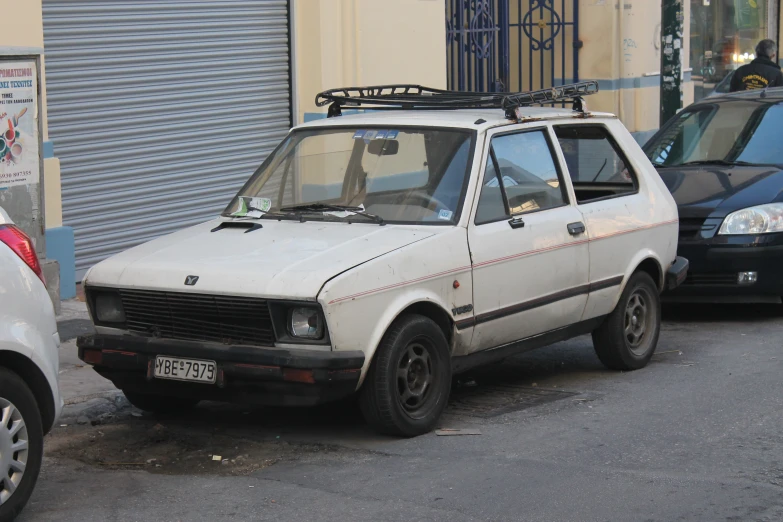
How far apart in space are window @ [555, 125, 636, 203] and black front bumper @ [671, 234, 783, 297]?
147cm

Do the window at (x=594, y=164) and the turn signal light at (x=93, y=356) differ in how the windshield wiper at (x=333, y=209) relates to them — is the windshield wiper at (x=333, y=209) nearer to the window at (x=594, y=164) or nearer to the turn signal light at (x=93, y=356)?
the turn signal light at (x=93, y=356)

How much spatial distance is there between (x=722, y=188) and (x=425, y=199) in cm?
379

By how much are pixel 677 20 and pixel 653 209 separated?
5.38 meters

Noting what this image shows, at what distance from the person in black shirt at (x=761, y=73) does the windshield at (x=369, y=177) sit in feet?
30.9

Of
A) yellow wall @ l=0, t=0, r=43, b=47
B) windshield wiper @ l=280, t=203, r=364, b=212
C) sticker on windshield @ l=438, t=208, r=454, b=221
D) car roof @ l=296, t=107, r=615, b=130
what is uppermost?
yellow wall @ l=0, t=0, r=43, b=47


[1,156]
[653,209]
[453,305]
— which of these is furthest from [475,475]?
[1,156]

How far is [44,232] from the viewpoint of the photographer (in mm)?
8930

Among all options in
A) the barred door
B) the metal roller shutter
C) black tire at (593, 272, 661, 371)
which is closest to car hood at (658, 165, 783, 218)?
black tire at (593, 272, 661, 371)

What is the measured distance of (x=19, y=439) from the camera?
5078 mm

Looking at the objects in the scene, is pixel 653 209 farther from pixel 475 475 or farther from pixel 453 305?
pixel 475 475

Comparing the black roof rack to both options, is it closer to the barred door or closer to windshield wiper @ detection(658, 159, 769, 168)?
windshield wiper @ detection(658, 159, 769, 168)

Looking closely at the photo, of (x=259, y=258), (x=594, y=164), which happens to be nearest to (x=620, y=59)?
(x=594, y=164)

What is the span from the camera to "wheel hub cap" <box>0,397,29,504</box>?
4969mm

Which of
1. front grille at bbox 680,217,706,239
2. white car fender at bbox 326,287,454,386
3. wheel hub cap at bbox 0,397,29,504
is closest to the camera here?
wheel hub cap at bbox 0,397,29,504
